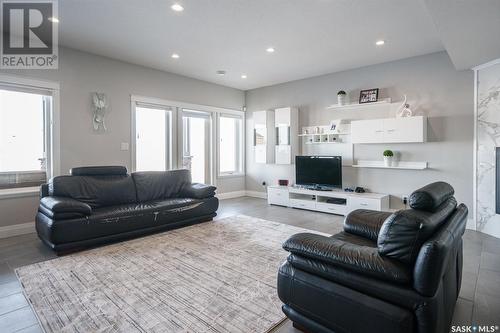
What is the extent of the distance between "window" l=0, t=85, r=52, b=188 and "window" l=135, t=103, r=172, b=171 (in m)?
1.47

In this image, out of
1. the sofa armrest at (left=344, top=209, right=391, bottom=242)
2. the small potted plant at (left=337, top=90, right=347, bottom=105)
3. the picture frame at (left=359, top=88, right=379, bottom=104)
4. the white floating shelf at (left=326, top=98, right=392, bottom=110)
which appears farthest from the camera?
the small potted plant at (left=337, top=90, right=347, bottom=105)

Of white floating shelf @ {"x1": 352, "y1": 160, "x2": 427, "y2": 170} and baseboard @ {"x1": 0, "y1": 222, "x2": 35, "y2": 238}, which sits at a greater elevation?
white floating shelf @ {"x1": 352, "y1": 160, "x2": 427, "y2": 170}

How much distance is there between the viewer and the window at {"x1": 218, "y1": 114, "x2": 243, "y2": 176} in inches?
282

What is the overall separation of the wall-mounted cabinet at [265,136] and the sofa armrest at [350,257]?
499cm

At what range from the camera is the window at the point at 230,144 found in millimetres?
7168

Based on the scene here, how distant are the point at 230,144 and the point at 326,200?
307 centimetres

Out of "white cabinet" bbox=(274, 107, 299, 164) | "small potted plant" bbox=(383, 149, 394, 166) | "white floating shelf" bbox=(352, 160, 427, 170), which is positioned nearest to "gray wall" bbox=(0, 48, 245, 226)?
"white cabinet" bbox=(274, 107, 299, 164)

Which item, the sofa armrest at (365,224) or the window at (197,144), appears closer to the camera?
the sofa armrest at (365,224)

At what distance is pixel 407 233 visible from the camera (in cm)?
146

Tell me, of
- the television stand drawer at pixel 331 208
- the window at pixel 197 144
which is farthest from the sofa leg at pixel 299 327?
the window at pixel 197 144

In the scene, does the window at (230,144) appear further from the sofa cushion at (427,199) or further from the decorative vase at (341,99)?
the sofa cushion at (427,199)

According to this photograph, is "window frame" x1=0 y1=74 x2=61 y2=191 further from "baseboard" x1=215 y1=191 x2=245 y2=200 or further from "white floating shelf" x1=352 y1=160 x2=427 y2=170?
"white floating shelf" x1=352 y1=160 x2=427 y2=170

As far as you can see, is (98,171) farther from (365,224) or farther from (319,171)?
(319,171)

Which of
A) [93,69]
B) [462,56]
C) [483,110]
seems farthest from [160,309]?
[483,110]
